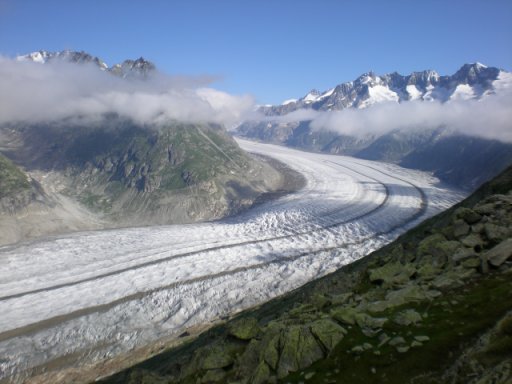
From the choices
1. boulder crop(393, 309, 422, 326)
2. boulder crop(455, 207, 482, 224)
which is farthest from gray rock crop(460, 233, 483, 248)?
boulder crop(393, 309, 422, 326)

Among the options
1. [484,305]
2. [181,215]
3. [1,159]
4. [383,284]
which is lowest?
[181,215]

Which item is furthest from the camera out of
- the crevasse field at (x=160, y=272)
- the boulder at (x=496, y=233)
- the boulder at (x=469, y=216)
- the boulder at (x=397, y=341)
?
the crevasse field at (x=160, y=272)

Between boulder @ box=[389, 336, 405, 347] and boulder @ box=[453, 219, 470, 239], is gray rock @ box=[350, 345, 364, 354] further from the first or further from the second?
boulder @ box=[453, 219, 470, 239]

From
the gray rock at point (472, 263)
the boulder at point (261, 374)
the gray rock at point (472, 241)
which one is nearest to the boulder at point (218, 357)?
the boulder at point (261, 374)

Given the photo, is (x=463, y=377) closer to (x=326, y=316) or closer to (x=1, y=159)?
(x=326, y=316)

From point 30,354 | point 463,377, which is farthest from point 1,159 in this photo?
point 463,377

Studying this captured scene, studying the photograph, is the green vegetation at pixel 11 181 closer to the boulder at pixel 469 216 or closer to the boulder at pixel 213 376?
the boulder at pixel 213 376

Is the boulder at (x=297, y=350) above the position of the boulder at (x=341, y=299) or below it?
above
